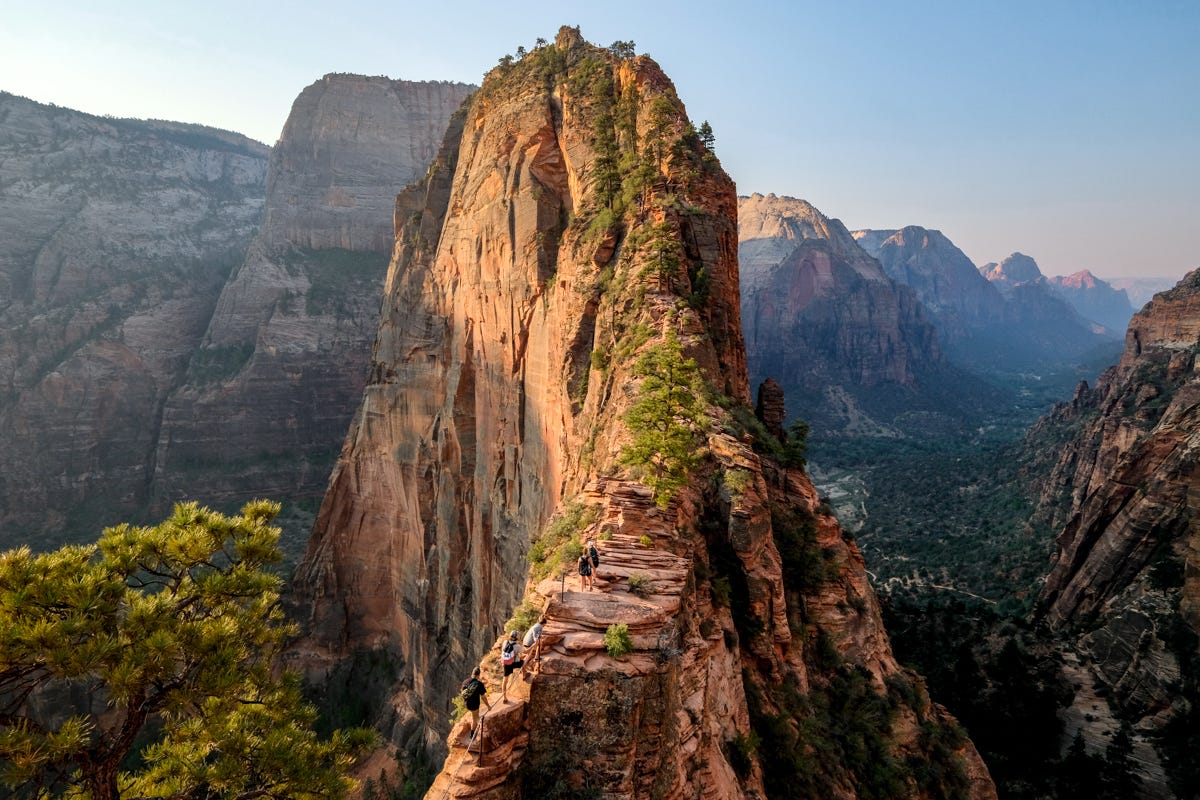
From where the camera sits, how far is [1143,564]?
3769cm

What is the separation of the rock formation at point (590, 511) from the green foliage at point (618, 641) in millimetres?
49

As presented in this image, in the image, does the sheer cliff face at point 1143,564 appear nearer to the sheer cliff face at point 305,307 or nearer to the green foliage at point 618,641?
the green foliage at point 618,641

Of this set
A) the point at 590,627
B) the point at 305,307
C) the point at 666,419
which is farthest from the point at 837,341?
the point at 590,627

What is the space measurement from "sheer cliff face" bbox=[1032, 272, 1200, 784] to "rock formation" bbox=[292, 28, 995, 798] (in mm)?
21003

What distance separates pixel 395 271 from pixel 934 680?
48.4 m

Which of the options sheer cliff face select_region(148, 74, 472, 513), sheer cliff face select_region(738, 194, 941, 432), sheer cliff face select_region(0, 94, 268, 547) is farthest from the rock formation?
sheer cliff face select_region(738, 194, 941, 432)

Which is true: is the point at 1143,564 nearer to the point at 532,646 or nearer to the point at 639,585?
the point at 639,585

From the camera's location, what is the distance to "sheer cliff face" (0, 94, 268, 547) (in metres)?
77.1

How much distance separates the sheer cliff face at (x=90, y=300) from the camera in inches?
3036

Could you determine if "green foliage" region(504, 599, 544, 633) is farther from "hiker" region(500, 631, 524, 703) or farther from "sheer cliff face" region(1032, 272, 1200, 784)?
"sheer cliff face" region(1032, 272, 1200, 784)

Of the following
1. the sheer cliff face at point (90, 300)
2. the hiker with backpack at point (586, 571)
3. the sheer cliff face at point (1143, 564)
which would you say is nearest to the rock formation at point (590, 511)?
the hiker with backpack at point (586, 571)

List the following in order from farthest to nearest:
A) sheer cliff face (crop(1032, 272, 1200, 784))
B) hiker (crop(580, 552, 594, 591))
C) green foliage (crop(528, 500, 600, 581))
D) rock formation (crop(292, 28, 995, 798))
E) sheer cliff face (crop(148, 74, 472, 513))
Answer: sheer cliff face (crop(148, 74, 472, 513))
sheer cliff face (crop(1032, 272, 1200, 784))
green foliage (crop(528, 500, 600, 581))
hiker (crop(580, 552, 594, 591))
rock formation (crop(292, 28, 995, 798))

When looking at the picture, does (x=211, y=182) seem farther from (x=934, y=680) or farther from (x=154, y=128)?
(x=934, y=680)

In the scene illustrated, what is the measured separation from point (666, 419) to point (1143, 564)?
40.2 meters
